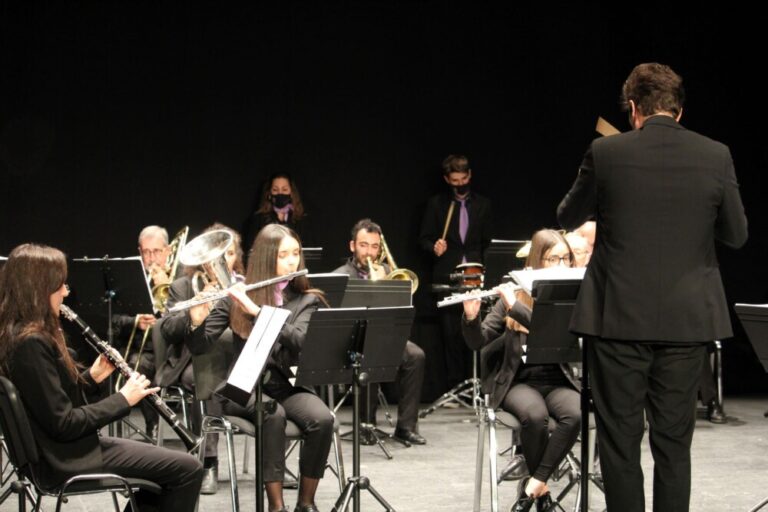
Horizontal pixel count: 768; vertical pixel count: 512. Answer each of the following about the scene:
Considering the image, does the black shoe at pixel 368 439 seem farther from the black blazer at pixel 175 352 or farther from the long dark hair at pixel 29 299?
the long dark hair at pixel 29 299

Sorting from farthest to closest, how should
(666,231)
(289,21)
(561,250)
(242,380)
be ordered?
(289,21)
(561,250)
(242,380)
(666,231)

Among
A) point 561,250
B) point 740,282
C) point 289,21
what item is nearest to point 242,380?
point 561,250

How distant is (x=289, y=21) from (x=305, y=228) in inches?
63.2

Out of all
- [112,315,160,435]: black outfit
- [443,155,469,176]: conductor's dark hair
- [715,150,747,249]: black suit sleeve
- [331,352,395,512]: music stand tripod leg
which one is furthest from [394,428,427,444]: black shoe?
[715,150,747,249]: black suit sleeve

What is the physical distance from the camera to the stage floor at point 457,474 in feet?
16.7

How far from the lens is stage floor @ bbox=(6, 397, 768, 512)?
5094mm

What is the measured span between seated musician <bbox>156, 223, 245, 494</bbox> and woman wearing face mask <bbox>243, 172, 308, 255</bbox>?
2.01m

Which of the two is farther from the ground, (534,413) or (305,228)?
(305,228)

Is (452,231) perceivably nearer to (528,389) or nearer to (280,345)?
(528,389)

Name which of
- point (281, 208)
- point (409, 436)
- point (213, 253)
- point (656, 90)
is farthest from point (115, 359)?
point (281, 208)

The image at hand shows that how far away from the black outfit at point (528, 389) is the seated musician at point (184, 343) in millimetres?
1280

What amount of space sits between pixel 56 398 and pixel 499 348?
2.14 metres

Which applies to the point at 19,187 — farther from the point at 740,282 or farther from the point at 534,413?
the point at 740,282

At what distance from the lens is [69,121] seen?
782cm
